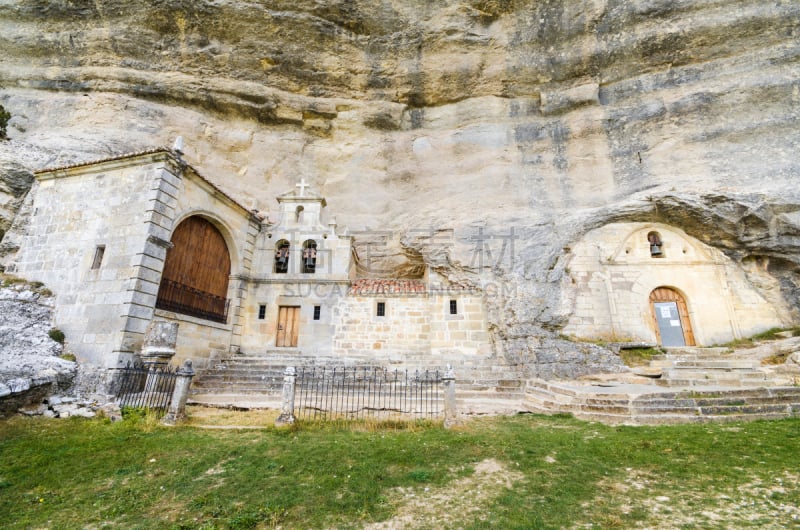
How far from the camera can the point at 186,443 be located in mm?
6914

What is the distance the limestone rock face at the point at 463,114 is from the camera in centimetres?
1519

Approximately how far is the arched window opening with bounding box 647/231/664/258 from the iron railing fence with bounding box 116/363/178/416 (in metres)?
17.8

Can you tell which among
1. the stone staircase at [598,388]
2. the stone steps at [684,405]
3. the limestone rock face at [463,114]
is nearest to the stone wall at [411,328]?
the stone staircase at [598,388]

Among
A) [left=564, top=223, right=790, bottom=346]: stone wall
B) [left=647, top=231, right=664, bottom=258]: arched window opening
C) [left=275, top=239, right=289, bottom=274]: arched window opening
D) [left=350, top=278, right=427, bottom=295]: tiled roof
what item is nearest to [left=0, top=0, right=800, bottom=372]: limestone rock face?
[left=564, top=223, right=790, bottom=346]: stone wall

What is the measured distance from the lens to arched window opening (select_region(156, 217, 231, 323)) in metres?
12.8

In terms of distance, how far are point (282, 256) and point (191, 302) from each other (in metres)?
4.96

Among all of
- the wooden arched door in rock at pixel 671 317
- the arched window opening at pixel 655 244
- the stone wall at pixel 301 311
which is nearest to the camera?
the wooden arched door in rock at pixel 671 317

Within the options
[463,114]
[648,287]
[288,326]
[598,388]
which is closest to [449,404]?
[598,388]

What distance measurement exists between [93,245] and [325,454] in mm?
11264

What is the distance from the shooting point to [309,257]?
17.7 metres

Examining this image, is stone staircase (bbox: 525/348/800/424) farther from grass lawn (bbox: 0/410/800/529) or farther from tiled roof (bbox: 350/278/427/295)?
tiled roof (bbox: 350/278/427/295)

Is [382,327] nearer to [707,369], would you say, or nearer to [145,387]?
Result: [145,387]

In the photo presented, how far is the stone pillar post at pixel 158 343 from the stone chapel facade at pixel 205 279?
0.50 metres

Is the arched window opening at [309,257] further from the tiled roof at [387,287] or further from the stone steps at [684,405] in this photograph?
the stone steps at [684,405]
